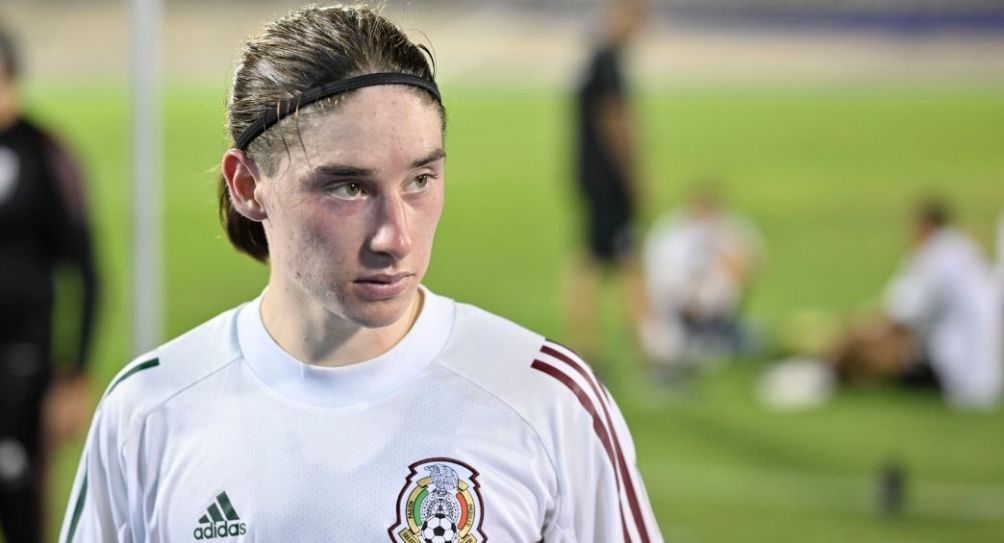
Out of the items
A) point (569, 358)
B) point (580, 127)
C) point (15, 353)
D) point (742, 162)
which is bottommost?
point (569, 358)

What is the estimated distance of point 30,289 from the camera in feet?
20.7

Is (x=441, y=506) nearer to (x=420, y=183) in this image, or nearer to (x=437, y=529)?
(x=437, y=529)

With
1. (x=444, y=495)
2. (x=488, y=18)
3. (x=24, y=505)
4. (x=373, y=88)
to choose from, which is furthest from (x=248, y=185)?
(x=488, y=18)

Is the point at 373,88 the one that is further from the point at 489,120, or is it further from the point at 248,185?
the point at 489,120

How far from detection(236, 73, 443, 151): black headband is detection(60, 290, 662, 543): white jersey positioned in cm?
33

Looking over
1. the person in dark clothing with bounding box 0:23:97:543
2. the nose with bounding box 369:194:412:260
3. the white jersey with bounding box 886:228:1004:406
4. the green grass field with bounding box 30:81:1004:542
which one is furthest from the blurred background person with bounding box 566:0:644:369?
the nose with bounding box 369:194:412:260

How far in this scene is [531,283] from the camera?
562 inches

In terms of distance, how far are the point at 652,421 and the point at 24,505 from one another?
4.10 metres

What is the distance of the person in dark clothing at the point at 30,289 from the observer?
19.6 feet

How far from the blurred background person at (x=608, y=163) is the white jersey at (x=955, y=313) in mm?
1732

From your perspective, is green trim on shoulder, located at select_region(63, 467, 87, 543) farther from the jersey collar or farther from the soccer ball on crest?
the soccer ball on crest

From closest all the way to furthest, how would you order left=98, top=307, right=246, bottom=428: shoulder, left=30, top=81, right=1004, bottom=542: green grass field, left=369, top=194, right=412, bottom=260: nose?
left=369, top=194, right=412, bottom=260: nose < left=98, top=307, right=246, bottom=428: shoulder < left=30, top=81, right=1004, bottom=542: green grass field

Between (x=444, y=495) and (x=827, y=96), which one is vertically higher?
(x=827, y=96)

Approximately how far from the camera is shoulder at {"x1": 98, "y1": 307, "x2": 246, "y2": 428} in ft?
7.25
